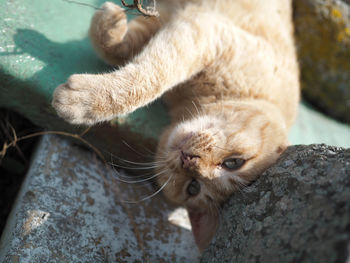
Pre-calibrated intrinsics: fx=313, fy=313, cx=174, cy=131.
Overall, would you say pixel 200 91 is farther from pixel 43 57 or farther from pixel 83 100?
pixel 43 57

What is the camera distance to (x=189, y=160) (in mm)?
1752

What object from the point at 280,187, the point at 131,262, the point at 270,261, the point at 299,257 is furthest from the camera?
the point at 131,262

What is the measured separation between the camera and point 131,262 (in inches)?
70.5

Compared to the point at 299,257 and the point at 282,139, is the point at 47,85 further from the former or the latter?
the point at 299,257

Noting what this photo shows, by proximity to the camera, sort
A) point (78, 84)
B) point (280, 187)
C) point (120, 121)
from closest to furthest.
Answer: point (280, 187), point (78, 84), point (120, 121)

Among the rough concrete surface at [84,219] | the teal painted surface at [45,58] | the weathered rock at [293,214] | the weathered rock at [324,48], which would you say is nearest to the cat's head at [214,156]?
the weathered rock at [293,214]

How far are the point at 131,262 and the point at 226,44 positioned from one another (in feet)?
4.88

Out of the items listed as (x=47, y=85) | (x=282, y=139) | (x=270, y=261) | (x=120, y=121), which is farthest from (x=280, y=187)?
(x=47, y=85)

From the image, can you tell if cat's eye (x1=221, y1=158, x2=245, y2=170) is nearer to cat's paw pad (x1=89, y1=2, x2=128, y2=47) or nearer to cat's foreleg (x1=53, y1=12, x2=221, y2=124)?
cat's foreleg (x1=53, y1=12, x2=221, y2=124)

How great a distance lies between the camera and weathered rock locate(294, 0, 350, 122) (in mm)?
3471

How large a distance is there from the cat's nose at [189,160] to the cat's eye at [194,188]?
0.20 metres

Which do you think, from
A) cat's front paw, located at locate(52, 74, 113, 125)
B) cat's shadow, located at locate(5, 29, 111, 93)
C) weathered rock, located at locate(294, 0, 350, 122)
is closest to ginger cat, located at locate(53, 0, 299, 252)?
cat's front paw, located at locate(52, 74, 113, 125)

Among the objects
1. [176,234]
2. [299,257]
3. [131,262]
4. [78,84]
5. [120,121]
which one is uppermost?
[78,84]

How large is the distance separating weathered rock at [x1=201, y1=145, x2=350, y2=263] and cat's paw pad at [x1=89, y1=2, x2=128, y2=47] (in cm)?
125
